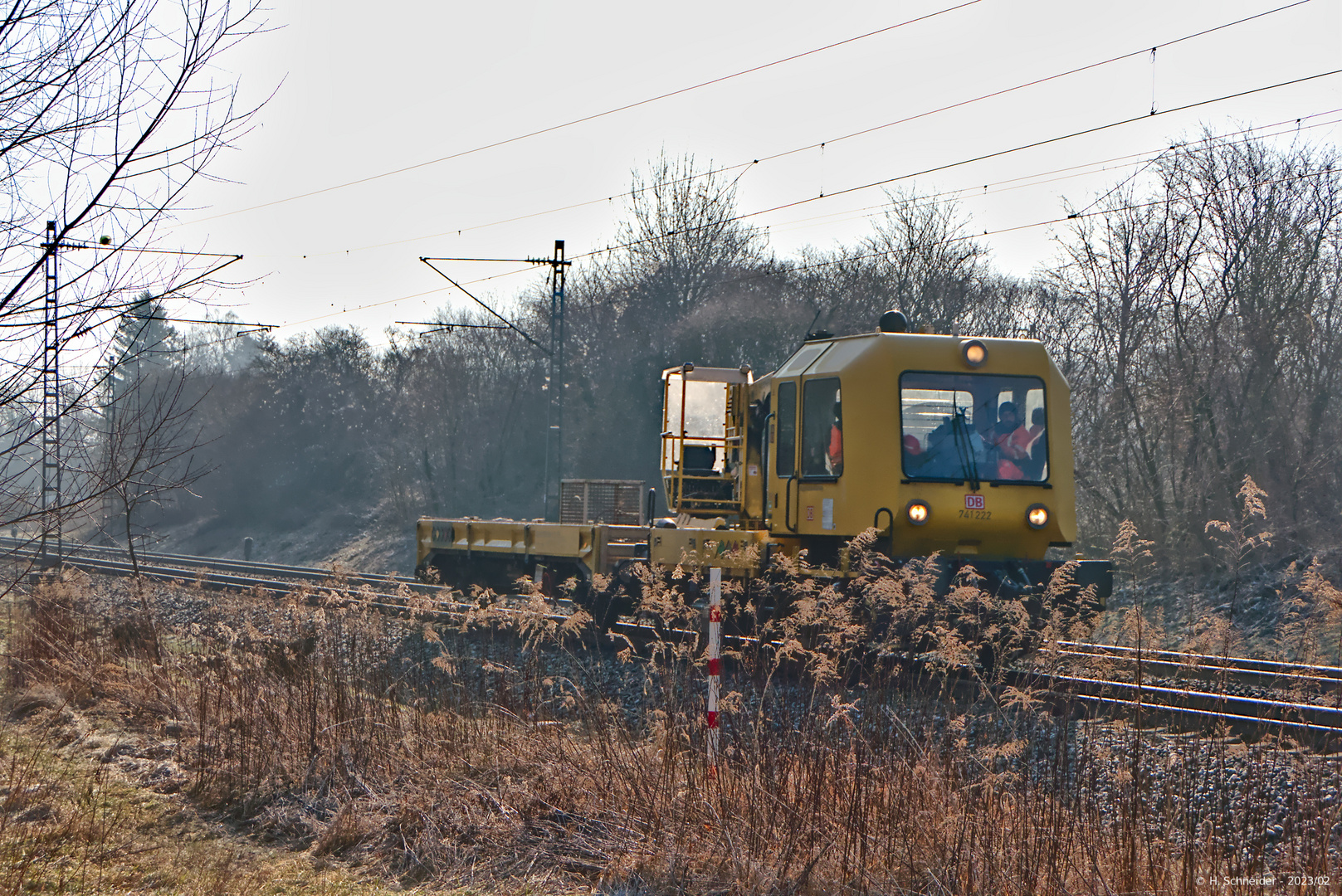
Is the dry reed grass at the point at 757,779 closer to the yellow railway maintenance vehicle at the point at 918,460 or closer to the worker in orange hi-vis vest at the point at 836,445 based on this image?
the yellow railway maintenance vehicle at the point at 918,460

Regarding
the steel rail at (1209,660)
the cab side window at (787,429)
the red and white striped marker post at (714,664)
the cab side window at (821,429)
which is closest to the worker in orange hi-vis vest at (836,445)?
the cab side window at (821,429)

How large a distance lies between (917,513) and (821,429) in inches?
48.4

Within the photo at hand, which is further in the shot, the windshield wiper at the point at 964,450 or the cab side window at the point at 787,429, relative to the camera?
the cab side window at the point at 787,429

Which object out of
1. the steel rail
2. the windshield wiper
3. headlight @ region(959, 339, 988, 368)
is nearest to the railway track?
the steel rail

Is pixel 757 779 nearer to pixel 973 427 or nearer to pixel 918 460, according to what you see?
pixel 918 460

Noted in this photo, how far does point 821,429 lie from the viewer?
980 centimetres

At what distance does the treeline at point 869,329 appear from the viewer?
63.2 feet

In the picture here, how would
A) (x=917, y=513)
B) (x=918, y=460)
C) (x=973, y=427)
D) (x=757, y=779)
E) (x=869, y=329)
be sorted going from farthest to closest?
(x=869, y=329) → (x=973, y=427) → (x=918, y=460) → (x=917, y=513) → (x=757, y=779)

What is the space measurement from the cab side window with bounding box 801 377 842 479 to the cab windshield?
1.93 ft

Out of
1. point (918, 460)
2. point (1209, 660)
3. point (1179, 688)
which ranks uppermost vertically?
point (918, 460)

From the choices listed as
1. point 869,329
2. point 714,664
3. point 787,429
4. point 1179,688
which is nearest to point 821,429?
point 787,429

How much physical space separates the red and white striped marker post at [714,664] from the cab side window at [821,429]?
3702 millimetres

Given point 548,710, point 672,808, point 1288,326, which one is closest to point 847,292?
point 1288,326

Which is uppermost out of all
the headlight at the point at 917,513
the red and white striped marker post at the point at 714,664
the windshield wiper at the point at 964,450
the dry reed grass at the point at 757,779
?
the windshield wiper at the point at 964,450
